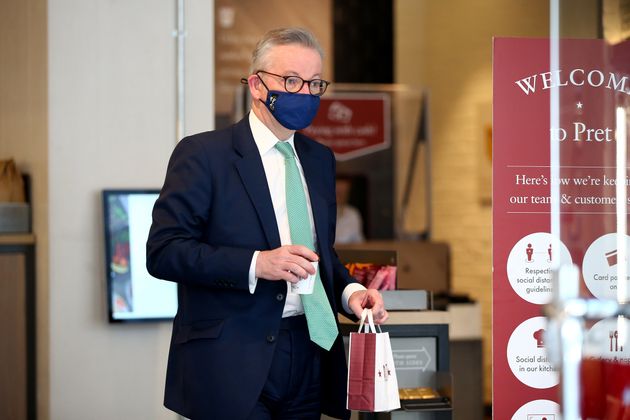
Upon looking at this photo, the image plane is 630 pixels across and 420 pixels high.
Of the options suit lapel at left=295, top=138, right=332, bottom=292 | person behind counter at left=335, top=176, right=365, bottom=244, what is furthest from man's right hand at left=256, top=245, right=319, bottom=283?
person behind counter at left=335, top=176, right=365, bottom=244

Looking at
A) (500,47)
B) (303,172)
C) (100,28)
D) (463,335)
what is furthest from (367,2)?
(303,172)

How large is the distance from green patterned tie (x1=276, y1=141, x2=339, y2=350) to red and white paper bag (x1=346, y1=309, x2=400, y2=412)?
0.09 meters

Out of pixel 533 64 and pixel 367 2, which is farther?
pixel 367 2

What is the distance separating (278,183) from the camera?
2602mm

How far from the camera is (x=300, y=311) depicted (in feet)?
8.40

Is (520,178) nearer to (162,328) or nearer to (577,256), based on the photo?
(577,256)

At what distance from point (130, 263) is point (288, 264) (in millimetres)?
1700

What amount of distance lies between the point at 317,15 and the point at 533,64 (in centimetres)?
493

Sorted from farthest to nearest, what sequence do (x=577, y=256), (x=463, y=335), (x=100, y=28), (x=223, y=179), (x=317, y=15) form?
(x=317, y=15) → (x=463, y=335) → (x=100, y=28) → (x=577, y=256) → (x=223, y=179)

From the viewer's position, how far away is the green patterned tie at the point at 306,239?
8.16ft

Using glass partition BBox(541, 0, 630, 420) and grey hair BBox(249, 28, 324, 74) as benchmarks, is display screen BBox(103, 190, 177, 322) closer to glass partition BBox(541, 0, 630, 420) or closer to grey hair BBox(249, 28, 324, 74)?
grey hair BBox(249, 28, 324, 74)

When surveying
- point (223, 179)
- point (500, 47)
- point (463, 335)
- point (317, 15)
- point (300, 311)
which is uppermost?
point (317, 15)

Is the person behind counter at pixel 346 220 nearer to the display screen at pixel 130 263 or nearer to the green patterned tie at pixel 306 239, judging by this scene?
the display screen at pixel 130 263

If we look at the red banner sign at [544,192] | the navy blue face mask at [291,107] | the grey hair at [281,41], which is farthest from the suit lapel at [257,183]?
the red banner sign at [544,192]
